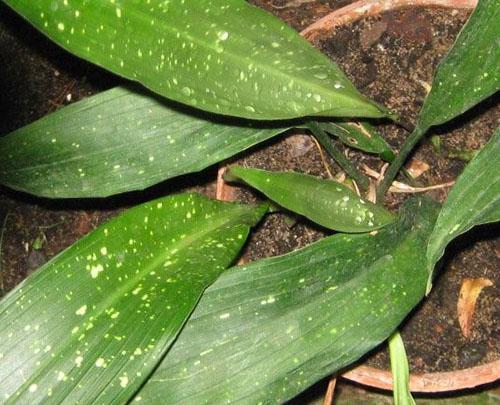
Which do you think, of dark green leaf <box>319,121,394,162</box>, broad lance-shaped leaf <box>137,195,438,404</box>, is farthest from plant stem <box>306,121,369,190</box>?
broad lance-shaped leaf <box>137,195,438,404</box>

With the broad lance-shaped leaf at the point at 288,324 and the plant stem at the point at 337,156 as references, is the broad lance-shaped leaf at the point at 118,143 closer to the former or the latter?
the plant stem at the point at 337,156

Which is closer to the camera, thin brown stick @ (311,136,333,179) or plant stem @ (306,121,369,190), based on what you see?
plant stem @ (306,121,369,190)

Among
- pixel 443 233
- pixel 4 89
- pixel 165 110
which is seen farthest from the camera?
pixel 4 89

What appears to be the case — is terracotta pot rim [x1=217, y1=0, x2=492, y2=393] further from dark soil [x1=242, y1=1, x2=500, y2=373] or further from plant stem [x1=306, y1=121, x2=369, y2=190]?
plant stem [x1=306, y1=121, x2=369, y2=190]

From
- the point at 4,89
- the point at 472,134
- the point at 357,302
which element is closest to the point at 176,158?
the point at 357,302

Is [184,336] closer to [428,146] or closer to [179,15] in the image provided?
[179,15]

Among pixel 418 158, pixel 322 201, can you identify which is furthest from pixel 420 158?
pixel 322 201
